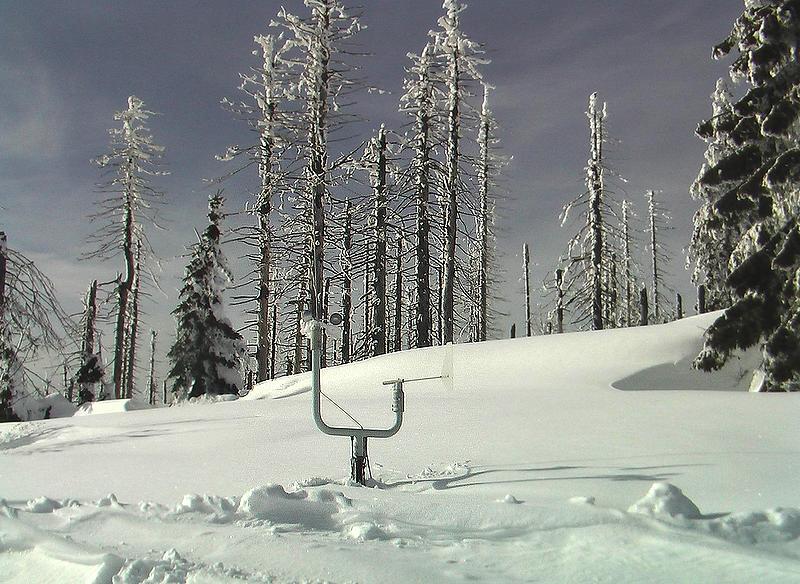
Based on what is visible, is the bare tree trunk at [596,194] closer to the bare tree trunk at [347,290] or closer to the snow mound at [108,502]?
the bare tree trunk at [347,290]

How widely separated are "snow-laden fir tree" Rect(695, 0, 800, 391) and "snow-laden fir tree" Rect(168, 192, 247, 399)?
1994cm

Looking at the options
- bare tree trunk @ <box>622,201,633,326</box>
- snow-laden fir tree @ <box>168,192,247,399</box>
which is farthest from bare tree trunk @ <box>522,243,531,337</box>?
snow-laden fir tree @ <box>168,192,247,399</box>

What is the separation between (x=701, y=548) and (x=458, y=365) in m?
10.3

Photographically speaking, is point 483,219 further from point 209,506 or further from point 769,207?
point 209,506

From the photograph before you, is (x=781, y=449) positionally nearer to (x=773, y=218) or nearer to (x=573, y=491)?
(x=573, y=491)

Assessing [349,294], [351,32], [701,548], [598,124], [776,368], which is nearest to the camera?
[701,548]

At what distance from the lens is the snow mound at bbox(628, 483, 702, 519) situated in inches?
139

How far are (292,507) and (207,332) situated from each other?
76.5ft

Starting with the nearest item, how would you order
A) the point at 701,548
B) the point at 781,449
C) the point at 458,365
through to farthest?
the point at 701,548 → the point at 781,449 → the point at 458,365

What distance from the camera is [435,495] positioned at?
14.1 feet

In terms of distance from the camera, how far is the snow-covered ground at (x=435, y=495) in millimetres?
2998

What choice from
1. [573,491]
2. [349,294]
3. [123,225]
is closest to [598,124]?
[349,294]

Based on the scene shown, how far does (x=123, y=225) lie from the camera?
24578 mm

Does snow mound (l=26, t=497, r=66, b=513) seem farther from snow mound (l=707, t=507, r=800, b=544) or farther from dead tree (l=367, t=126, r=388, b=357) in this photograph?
dead tree (l=367, t=126, r=388, b=357)
